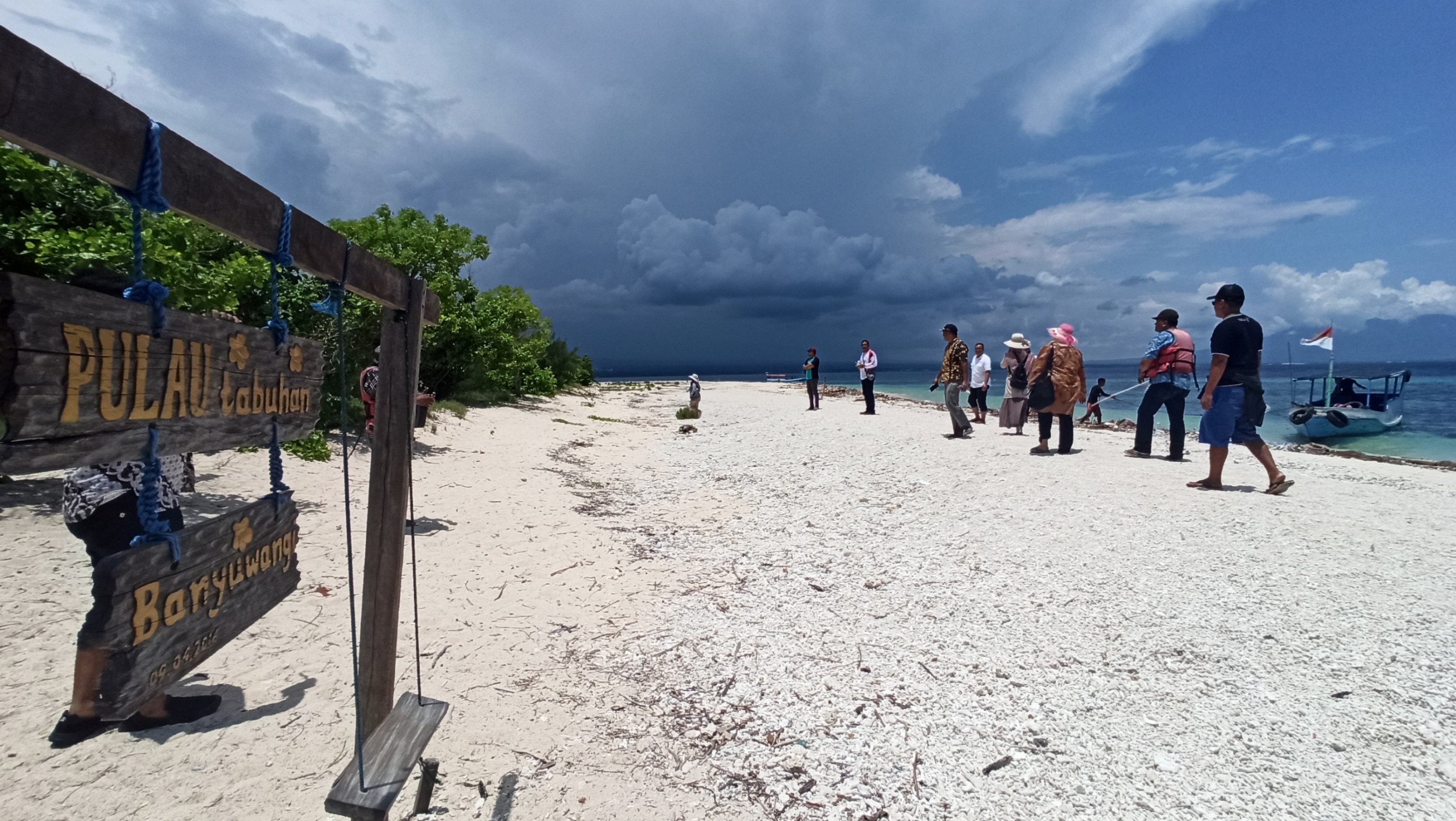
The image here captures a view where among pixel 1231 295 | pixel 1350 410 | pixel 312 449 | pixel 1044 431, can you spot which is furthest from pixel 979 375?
pixel 1350 410

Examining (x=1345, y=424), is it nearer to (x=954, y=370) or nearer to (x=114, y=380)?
(x=954, y=370)

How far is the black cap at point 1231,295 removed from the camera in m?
7.91

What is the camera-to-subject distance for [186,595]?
1.91 m

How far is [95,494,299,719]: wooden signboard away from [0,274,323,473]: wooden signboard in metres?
0.26

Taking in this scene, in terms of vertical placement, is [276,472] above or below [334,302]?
below

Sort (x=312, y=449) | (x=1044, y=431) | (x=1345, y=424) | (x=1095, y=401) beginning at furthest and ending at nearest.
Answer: (x=1345, y=424) < (x=1095, y=401) < (x=1044, y=431) < (x=312, y=449)

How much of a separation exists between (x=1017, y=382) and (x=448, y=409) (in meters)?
11.6

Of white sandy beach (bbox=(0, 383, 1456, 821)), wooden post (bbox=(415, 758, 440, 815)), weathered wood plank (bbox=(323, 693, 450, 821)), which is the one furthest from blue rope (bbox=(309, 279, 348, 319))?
white sandy beach (bbox=(0, 383, 1456, 821))

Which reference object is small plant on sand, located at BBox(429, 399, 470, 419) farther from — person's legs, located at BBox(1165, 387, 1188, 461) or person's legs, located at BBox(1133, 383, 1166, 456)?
person's legs, located at BBox(1165, 387, 1188, 461)

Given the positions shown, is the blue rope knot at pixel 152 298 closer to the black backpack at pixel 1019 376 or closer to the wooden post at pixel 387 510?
the wooden post at pixel 387 510

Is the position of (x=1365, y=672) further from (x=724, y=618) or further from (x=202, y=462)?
(x=202, y=462)

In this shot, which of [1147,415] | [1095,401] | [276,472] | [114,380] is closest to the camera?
[114,380]

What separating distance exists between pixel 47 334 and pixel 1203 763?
4.44 m

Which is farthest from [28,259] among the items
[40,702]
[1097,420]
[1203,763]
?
[1097,420]
